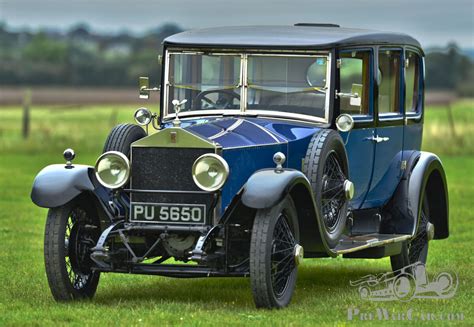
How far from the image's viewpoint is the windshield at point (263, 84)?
10648 millimetres

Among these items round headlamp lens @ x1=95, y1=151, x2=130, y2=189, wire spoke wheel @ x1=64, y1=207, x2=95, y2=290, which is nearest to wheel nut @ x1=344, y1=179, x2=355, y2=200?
round headlamp lens @ x1=95, y1=151, x2=130, y2=189

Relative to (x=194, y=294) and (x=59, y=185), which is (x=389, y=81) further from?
(x=59, y=185)

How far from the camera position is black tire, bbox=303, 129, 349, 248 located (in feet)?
32.4

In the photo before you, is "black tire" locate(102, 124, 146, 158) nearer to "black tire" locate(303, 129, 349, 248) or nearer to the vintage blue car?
the vintage blue car

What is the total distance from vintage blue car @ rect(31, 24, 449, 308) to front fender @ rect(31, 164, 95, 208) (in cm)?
1

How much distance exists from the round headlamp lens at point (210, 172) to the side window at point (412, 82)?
3.55 m

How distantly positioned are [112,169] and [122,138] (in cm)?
63

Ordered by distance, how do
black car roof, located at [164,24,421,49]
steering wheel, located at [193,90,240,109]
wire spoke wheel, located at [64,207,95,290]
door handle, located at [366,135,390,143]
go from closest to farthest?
wire spoke wheel, located at [64,207,95,290]
black car roof, located at [164,24,421,49]
steering wheel, located at [193,90,240,109]
door handle, located at [366,135,390,143]

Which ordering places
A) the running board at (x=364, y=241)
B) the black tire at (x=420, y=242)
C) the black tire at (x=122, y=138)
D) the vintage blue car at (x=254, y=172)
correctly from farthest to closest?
1. the black tire at (x=420, y=242)
2. the running board at (x=364, y=241)
3. the black tire at (x=122, y=138)
4. the vintage blue car at (x=254, y=172)

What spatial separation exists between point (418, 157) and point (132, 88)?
5975 centimetres

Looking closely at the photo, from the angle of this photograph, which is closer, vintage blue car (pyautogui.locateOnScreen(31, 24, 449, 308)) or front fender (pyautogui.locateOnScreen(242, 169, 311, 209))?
front fender (pyautogui.locateOnScreen(242, 169, 311, 209))

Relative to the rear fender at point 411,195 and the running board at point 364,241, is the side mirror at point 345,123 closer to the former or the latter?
the running board at point 364,241

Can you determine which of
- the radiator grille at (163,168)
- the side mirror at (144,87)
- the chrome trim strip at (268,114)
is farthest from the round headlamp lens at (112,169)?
the side mirror at (144,87)

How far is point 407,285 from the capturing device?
11141 millimetres
